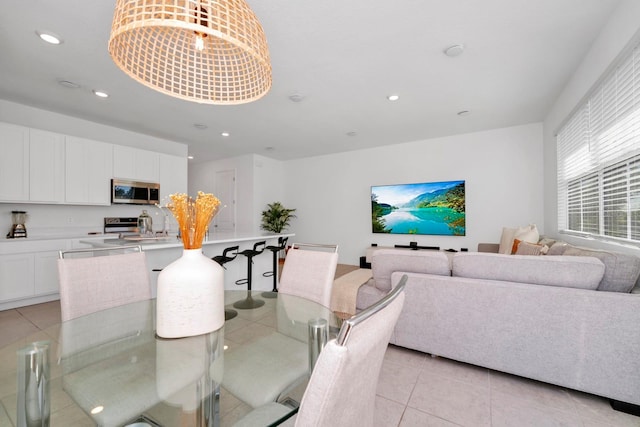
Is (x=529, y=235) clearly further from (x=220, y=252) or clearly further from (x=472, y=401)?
(x=220, y=252)

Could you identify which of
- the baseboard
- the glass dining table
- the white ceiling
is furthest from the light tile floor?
the white ceiling

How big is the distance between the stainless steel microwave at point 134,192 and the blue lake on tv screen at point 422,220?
4.36 m

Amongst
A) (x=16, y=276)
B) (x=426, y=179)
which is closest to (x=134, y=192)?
(x=16, y=276)

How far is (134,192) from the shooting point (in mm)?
4262

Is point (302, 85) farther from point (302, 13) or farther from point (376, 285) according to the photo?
point (376, 285)

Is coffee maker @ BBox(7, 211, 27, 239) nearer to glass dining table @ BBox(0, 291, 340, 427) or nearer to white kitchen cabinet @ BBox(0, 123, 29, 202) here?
white kitchen cabinet @ BBox(0, 123, 29, 202)

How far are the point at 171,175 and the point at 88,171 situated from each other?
46.2 inches

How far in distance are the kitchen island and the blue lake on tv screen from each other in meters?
2.56

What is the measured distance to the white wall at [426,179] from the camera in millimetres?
4320

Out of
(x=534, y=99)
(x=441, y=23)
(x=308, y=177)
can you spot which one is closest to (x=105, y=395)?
(x=441, y=23)

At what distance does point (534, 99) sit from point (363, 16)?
281 cm

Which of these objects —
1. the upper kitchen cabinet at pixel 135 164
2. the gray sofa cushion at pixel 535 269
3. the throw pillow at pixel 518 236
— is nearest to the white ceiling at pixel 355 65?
the upper kitchen cabinet at pixel 135 164

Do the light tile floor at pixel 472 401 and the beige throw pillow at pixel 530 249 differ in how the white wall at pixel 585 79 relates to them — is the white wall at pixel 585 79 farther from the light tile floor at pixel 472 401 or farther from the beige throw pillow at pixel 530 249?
the light tile floor at pixel 472 401

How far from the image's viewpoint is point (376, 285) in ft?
7.34
